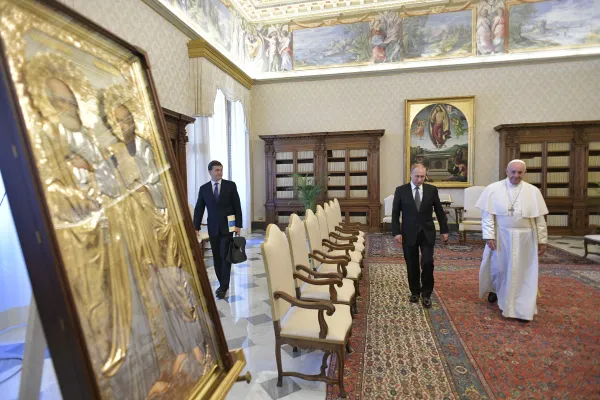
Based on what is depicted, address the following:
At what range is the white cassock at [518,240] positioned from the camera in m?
3.56

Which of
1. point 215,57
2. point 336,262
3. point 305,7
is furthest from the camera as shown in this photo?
point 305,7

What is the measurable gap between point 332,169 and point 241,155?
2621 millimetres

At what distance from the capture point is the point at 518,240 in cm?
363

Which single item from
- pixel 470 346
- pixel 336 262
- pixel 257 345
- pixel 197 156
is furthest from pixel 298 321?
pixel 197 156

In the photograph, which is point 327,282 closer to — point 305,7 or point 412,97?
point 412,97

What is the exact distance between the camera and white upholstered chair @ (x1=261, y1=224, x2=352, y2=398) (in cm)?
232

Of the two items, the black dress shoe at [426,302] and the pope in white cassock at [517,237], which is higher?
the pope in white cassock at [517,237]

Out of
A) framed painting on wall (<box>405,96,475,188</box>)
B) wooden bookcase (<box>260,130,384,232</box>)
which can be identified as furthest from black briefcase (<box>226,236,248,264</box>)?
framed painting on wall (<box>405,96,475,188</box>)

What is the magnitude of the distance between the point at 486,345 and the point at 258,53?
31.7ft

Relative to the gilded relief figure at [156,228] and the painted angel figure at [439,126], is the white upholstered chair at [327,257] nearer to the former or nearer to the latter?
the gilded relief figure at [156,228]

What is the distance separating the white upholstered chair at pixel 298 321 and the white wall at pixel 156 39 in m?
4.17

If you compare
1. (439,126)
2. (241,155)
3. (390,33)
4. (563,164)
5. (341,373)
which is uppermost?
(390,33)

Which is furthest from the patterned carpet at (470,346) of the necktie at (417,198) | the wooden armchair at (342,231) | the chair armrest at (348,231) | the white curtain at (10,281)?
the white curtain at (10,281)

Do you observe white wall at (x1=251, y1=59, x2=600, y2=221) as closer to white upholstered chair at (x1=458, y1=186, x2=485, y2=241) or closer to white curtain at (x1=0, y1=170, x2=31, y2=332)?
white upholstered chair at (x1=458, y1=186, x2=485, y2=241)
